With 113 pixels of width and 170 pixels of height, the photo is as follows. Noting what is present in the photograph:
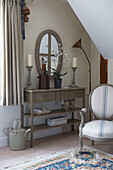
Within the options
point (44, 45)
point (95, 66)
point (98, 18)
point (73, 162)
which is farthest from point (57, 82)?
point (73, 162)

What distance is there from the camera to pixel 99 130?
10.0 ft

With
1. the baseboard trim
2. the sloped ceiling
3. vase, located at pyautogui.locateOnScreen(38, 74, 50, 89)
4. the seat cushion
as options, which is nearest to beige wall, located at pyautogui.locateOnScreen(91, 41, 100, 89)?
the sloped ceiling

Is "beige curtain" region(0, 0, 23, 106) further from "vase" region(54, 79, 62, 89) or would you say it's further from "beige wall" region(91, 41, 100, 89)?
"beige wall" region(91, 41, 100, 89)

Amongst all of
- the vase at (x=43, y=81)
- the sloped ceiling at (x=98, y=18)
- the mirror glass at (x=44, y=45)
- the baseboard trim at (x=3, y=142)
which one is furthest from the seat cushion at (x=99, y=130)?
the mirror glass at (x=44, y=45)

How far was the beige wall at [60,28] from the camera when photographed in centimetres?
396

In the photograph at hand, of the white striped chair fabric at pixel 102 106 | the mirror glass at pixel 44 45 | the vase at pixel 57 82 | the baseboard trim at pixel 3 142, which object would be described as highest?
the mirror glass at pixel 44 45

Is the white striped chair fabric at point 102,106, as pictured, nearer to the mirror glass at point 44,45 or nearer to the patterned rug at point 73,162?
the patterned rug at point 73,162

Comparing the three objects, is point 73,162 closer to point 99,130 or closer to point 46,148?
point 99,130

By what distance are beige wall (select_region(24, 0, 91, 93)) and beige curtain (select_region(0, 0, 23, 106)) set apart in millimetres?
343

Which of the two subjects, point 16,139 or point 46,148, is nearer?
point 16,139

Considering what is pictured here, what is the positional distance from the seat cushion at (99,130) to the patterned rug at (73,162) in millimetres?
319

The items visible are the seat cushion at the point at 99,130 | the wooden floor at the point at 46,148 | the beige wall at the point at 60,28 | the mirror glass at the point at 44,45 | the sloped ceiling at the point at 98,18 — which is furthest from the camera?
the mirror glass at the point at 44,45

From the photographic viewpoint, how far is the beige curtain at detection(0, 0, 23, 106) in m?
3.44

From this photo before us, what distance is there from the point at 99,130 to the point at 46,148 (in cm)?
93
